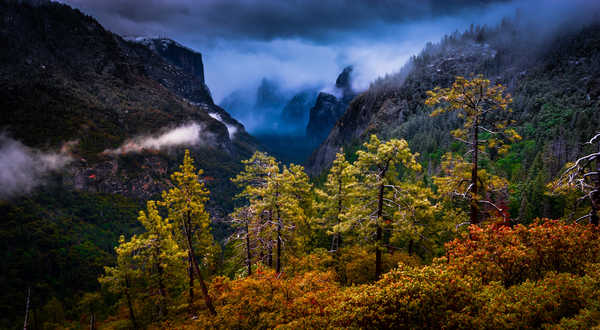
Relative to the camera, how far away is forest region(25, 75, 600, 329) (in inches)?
313

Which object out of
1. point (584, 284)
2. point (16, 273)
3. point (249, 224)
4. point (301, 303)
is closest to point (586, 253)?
point (584, 284)

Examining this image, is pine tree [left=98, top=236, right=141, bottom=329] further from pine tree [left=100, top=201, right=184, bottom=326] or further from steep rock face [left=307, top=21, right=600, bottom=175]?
steep rock face [left=307, top=21, right=600, bottom=175]

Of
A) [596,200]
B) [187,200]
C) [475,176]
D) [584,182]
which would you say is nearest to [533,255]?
[596,200]

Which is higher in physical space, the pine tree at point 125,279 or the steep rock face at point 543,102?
the steep rock face at point 543,102

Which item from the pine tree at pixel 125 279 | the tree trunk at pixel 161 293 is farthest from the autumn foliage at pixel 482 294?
the pine tree at pixel 125 279

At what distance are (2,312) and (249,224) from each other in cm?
11871

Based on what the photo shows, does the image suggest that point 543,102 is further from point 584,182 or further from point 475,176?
point 584,182

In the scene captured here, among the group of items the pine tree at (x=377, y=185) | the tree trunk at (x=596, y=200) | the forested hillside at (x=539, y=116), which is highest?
the forested hillside at (x=539, y=116)

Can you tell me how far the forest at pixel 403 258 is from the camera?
7953 millimetres

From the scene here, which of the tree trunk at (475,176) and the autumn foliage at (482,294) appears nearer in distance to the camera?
the autumn foliage at (482,294)

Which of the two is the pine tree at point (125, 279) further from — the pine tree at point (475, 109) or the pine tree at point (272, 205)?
the pine tree at point (475, 109)

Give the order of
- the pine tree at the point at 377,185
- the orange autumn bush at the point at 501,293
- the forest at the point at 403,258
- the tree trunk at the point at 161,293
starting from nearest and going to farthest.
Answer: the orange autumn bush at the point at 501,293
the forest at the point at 403,258
the pine tree at the point at 377,185
the tree trunk at the point at 161,293

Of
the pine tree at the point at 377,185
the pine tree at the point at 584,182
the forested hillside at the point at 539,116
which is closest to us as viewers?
the pine tree at the point at 584,182

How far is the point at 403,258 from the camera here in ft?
61.6
